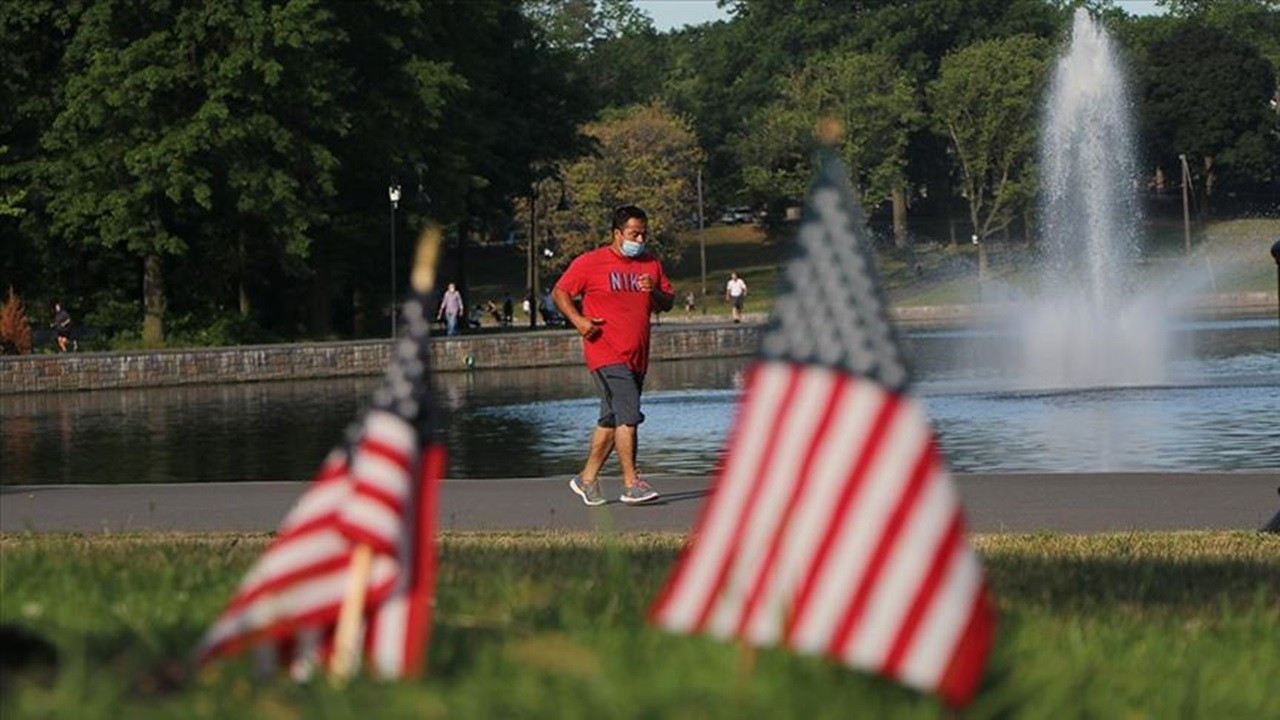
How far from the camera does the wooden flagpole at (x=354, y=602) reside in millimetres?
5273

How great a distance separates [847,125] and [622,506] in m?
108

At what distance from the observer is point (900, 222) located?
438 ft

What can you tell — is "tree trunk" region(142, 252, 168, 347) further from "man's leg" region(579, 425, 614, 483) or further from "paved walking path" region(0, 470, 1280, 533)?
"man's leg" region(579, 425, 614, 483)

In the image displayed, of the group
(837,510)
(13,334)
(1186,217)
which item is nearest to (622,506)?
(837,510)

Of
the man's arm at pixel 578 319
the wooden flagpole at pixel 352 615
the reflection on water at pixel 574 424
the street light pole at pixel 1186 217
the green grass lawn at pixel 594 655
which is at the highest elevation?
the street light pole at pixel 1186 217

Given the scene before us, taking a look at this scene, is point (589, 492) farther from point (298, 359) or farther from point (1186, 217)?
point (1186, 217)

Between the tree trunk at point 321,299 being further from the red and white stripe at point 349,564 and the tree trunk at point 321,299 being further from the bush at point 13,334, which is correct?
the red and white stripe at point 349,564

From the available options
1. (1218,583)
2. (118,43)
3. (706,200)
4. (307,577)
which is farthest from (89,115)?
(706,200)

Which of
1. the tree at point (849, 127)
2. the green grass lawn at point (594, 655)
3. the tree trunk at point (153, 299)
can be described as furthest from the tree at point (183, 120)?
the tree at point (849, 127)

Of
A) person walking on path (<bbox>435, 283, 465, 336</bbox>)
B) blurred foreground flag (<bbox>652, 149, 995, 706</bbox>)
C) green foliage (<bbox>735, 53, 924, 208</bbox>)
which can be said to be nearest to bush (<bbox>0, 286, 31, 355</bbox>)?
person walking on path (<bbox>435, 283, 465, 336</bbox>)

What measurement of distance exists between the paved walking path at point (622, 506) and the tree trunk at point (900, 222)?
113 meters

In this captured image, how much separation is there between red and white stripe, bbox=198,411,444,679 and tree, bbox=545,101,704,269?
109 meters

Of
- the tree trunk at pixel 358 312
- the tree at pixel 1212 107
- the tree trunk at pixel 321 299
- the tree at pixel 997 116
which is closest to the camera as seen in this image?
the tree trunk at pixel 321 299

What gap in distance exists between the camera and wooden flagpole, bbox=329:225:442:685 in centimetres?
527
